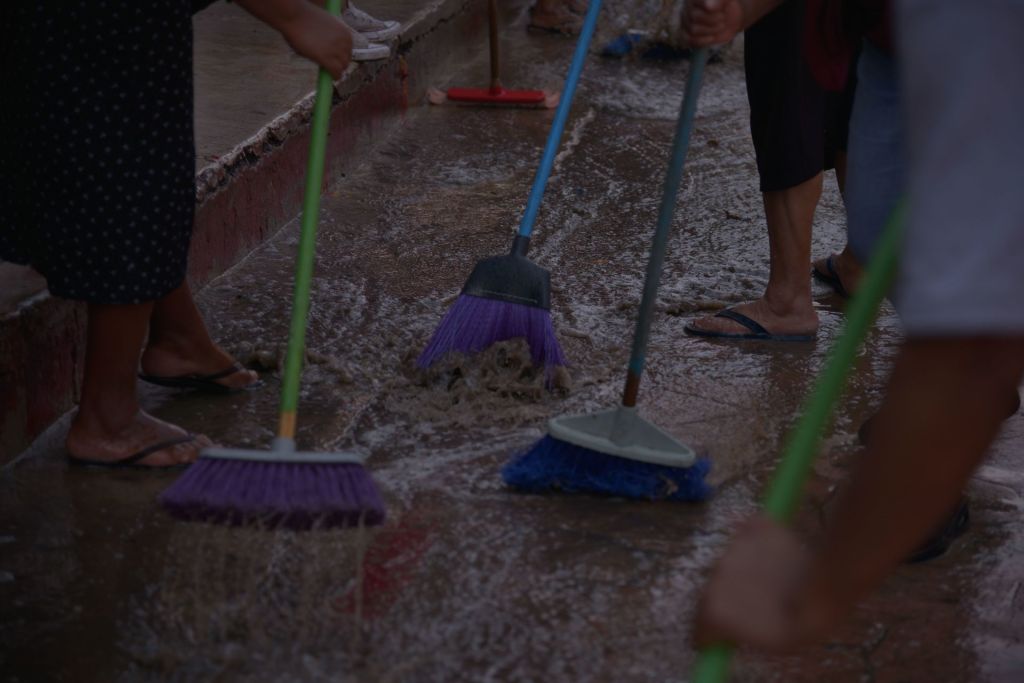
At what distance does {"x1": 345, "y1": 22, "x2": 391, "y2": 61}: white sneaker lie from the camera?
15.3 feet

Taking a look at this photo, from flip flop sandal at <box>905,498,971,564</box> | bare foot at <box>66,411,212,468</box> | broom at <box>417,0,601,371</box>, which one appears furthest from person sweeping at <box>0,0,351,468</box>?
flip flop sandal at <box>905,498,971,564</box>

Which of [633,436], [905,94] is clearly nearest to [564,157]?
[633,436]

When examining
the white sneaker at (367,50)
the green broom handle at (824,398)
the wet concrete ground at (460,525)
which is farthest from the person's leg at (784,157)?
the green broom handle at (824,398)

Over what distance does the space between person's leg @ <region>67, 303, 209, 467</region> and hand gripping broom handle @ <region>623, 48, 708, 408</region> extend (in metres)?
0.84

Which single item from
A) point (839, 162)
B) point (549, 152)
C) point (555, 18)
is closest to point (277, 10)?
point (549, 152)

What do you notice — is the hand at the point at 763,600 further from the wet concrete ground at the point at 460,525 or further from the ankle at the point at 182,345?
the ankle at the point at 182,345

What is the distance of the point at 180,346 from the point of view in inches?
113

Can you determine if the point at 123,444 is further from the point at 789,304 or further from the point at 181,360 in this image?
the point at 789,304

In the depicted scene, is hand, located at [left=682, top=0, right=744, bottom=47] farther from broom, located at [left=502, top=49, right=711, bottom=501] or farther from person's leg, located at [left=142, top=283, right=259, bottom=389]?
person's leg, located at [left=142, top=283, right=259, bottom=389]

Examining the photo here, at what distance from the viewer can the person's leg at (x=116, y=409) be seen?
246 cm

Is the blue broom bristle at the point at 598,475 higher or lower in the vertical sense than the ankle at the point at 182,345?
higher

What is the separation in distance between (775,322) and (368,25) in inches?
91.3

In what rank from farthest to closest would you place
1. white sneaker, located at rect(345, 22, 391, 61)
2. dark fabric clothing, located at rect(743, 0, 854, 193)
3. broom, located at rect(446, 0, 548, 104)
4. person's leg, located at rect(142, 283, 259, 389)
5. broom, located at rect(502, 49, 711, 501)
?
broom, located at rect(446, 0, 548, 104)
white sneaker, located at rect(345, 22, 391, 61)
dark fabric clothing, located at rect(743, 0, 854, 193)
person's leg, located at rect(142, 283, 259, 389)
broom, located at rect(502, 49, 711, 501)

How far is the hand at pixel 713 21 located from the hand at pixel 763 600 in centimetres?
134
